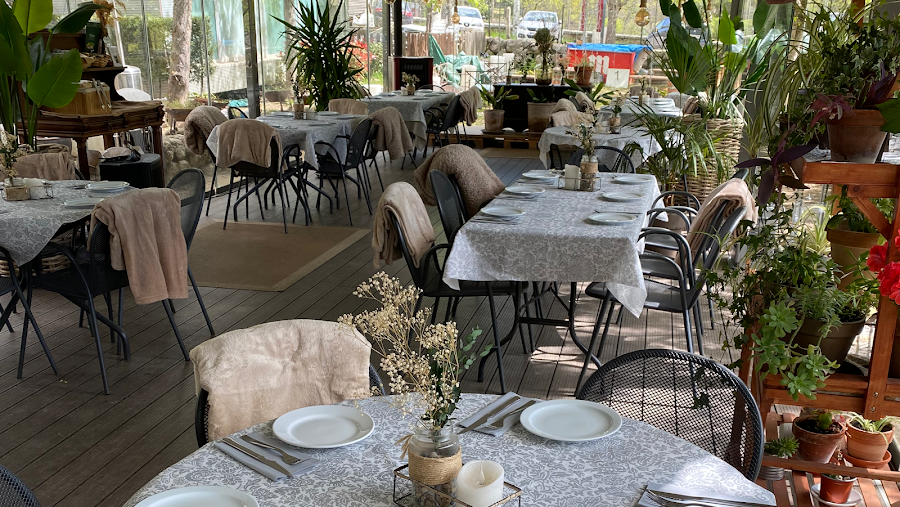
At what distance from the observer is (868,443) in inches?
106

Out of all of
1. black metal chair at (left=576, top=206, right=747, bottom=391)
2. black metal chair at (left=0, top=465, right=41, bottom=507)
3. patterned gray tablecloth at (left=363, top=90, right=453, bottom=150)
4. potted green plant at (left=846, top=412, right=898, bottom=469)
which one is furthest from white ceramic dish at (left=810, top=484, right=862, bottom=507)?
patterned gray tablecloth at (left=363, top=90, right=453, bottom=150)

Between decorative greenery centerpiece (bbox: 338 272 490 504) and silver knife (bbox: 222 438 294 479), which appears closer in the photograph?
decorative greenery centerpiece (bbox: 338 272 490 504)

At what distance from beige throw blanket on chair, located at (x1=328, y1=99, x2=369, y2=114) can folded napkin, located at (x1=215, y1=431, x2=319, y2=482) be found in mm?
6948

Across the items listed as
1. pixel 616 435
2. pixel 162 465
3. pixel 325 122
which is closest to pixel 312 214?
pixel 325 122

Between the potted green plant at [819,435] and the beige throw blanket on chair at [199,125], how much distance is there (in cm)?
543

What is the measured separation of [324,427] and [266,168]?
4925mm

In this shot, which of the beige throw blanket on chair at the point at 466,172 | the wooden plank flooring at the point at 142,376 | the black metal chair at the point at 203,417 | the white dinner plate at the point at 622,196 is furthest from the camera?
the beige throw blanket on chair at the point at 466,172

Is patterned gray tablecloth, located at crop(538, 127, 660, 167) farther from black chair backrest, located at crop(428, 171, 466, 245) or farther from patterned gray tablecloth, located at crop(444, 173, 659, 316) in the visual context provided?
patterned gray tablecloth, located at crop(444, 173, 659, 316)

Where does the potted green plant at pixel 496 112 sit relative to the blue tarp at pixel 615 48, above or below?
below

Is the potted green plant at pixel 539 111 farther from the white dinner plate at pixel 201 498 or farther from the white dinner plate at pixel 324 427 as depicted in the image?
the white dinner plate at pixel 201 498

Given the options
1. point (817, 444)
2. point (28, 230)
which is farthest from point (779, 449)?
point (28, 230)

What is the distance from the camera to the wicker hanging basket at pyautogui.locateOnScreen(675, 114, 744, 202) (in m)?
6.00

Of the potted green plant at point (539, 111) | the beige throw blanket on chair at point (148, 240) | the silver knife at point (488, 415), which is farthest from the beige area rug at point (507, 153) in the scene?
the silver knife at point (488, 415)

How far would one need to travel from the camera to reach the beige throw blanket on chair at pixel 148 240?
350 centimetres
